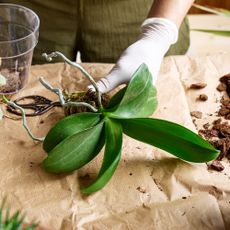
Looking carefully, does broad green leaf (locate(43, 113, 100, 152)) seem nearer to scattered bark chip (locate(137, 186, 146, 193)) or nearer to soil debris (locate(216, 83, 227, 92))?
scattered bark chip (locate(137, 186, 146, 193))

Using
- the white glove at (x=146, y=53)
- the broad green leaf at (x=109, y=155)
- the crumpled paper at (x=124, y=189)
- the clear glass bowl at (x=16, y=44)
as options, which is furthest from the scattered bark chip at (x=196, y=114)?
the clear glass bowl at (x=16, y=44)

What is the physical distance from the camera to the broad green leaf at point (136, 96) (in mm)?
996

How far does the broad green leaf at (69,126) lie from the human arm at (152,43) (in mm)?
139

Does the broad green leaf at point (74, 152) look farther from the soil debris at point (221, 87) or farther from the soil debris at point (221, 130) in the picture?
the soil debris at point (221, 87)

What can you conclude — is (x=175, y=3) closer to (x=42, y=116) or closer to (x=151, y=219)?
(x=42, y=116)

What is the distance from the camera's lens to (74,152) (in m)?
0.95

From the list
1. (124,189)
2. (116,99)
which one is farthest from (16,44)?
(124,189)

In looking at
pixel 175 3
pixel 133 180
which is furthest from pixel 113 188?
pixel 175 3

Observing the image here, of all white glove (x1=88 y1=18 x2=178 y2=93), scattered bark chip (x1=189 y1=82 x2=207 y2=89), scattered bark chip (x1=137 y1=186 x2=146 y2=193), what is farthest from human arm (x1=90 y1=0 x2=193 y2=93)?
scattered bark chip (x1=137 y1=186 x2=146 y2=193)

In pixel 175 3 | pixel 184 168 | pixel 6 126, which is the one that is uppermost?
pixel 175 3

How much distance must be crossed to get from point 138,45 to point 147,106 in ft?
0.62

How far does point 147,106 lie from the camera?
1.06 m

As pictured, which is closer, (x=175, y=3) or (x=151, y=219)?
(x=151, y=219)

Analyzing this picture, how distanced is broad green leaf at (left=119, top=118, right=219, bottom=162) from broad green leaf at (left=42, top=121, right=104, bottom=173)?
8 cm
